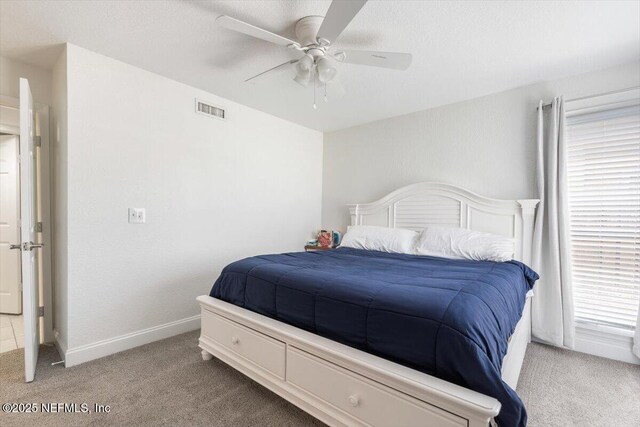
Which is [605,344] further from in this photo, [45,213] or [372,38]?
[45,213]

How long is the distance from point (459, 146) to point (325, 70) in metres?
1.84

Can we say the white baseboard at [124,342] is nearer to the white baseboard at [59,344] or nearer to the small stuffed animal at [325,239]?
the white baseboard at [59,344]

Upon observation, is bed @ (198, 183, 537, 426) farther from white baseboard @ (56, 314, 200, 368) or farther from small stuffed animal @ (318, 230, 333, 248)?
small stuffed animal @ (318, 230, 333, 248)

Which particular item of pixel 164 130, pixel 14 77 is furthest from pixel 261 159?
pixel 14 77

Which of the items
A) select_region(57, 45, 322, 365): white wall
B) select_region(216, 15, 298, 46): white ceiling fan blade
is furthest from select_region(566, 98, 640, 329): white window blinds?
select_region(57, 45, 322, 365): white wall

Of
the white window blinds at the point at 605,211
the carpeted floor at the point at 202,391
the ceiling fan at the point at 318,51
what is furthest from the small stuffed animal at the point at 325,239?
the white window blinds at the point at 605,211

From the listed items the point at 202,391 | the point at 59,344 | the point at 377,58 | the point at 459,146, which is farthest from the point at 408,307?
the point at 59,344

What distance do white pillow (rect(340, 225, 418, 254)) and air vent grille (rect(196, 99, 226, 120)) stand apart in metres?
1.89

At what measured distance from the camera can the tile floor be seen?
2.49 metres

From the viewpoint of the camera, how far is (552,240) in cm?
253

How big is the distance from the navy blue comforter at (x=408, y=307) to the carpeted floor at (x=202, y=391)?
52cm

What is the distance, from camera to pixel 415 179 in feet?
11.3

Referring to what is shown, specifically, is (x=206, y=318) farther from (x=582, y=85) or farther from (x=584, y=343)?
(x=582, y=85)

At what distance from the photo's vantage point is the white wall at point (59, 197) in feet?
7.22
